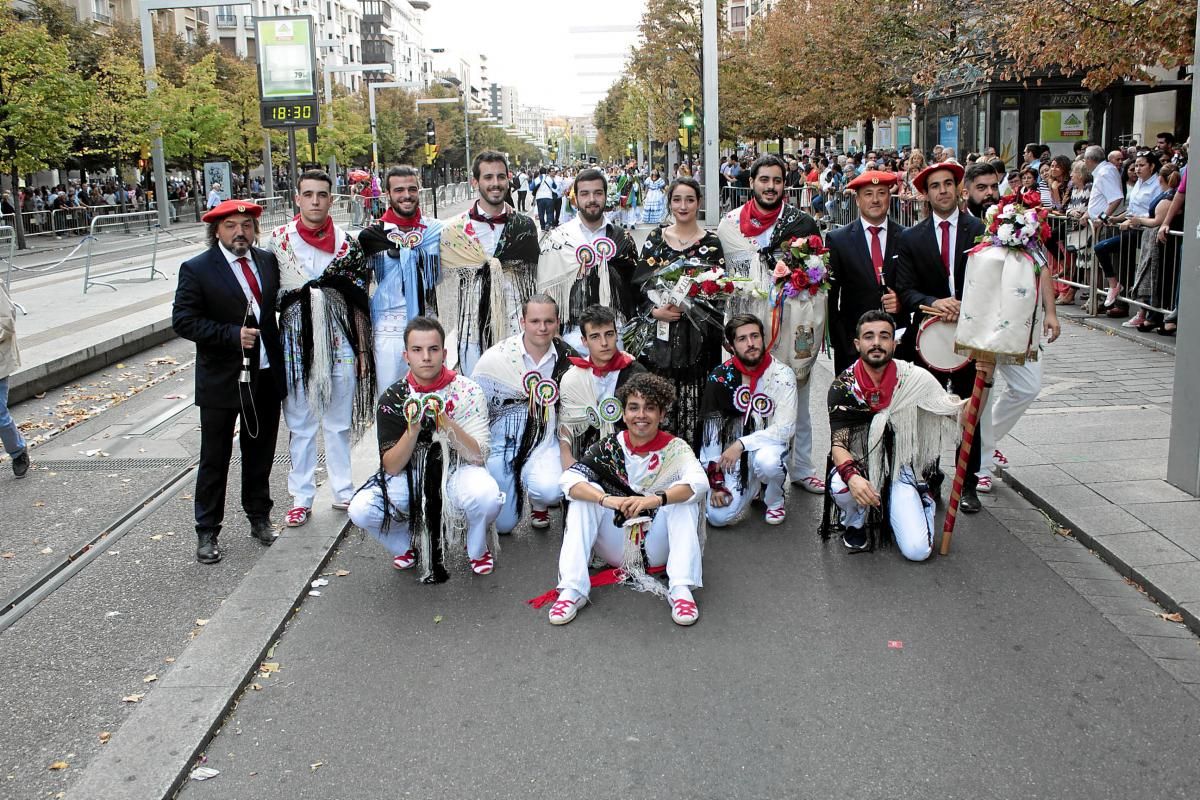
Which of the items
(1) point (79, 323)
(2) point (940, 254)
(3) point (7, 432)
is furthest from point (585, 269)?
(1) point (79, 323)

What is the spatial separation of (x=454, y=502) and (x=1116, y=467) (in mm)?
4041

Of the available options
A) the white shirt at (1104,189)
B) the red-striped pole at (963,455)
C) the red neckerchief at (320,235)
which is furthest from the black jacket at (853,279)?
the white shirt at (1104,189)

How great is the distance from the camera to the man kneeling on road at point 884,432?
5562 millimetres

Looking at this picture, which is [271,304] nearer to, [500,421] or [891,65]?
[500,421]

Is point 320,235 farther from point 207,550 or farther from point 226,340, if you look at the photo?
point 207,550

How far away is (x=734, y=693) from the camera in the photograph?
4.13 meters

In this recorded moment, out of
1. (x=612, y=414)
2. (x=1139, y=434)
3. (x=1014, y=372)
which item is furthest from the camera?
(x=1139, y=434)

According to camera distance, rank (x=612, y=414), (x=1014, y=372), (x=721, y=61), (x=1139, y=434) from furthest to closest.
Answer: (x=721, y=61)
(x=1139, y=434)
(x=1014, y=372)
(x=612, y=414)

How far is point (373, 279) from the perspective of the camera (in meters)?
6.41

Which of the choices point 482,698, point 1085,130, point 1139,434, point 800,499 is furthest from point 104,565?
point 1085,130

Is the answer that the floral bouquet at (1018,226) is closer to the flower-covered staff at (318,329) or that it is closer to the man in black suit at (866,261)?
the man in black suit at (866,261)

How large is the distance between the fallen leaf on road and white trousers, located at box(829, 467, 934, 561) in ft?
10.6

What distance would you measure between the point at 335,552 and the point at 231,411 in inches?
35.9

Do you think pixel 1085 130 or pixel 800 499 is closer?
pixel 800 499
